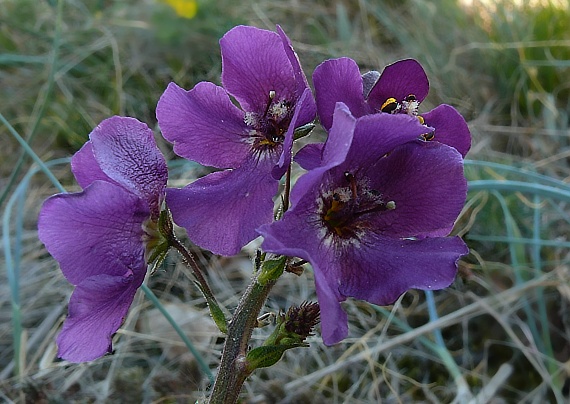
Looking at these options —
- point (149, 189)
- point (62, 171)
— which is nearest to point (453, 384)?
point (149, 189)

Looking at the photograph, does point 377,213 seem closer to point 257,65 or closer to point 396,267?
point 396,267

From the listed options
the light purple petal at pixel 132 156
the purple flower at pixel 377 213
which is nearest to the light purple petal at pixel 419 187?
the purple flower at pixel 377 213

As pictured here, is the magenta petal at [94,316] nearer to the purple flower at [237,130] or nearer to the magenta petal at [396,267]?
the purple flower at [237,130]

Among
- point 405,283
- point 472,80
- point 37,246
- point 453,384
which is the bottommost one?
point 453,384

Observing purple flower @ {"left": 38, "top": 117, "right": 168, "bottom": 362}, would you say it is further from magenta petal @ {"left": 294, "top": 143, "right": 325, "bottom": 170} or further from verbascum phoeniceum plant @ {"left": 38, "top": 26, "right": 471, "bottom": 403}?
magenta petal @ {"left": 294, "top": 143, "right": 325, "bottom": 170}

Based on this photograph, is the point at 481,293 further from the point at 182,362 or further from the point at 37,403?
the point at 37,403

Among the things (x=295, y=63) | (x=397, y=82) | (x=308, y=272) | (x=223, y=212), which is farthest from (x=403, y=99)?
(x=308, y=272)
